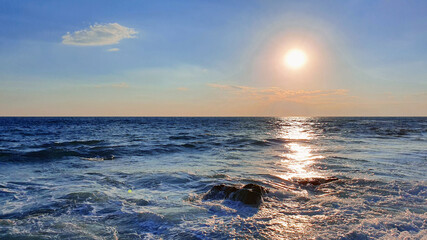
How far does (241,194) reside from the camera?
7488 mm

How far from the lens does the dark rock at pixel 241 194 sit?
7.26 m

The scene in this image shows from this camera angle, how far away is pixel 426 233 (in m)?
5.19

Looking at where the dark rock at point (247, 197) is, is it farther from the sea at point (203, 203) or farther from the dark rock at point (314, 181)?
the dark rock at point (314, 181)

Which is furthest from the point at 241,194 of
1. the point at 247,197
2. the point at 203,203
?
the point at 203,203

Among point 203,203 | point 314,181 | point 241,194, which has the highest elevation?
point 241,194

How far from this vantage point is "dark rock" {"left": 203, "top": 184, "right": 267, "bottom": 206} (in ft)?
23.8

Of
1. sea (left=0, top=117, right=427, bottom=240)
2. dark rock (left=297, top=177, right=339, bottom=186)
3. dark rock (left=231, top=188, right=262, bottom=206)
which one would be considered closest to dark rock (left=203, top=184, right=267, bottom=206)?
dark rock (left=231, top=188, right=262, bottom=206)

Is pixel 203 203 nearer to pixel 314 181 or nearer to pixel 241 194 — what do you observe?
pixel 241 194

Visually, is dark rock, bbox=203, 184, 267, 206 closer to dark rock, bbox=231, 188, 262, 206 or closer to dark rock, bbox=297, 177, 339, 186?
dark rock, bbox=231, 188, 262, 206

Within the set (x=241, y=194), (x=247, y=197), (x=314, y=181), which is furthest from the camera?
(x=314, y=181)

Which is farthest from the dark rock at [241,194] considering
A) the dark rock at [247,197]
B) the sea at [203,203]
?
the sea at [203,203]

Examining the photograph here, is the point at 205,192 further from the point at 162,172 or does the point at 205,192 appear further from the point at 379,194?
the point at 379,194

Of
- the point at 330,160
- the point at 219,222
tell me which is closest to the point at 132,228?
the point at 219,222

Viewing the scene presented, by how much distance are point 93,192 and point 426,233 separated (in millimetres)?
7814
